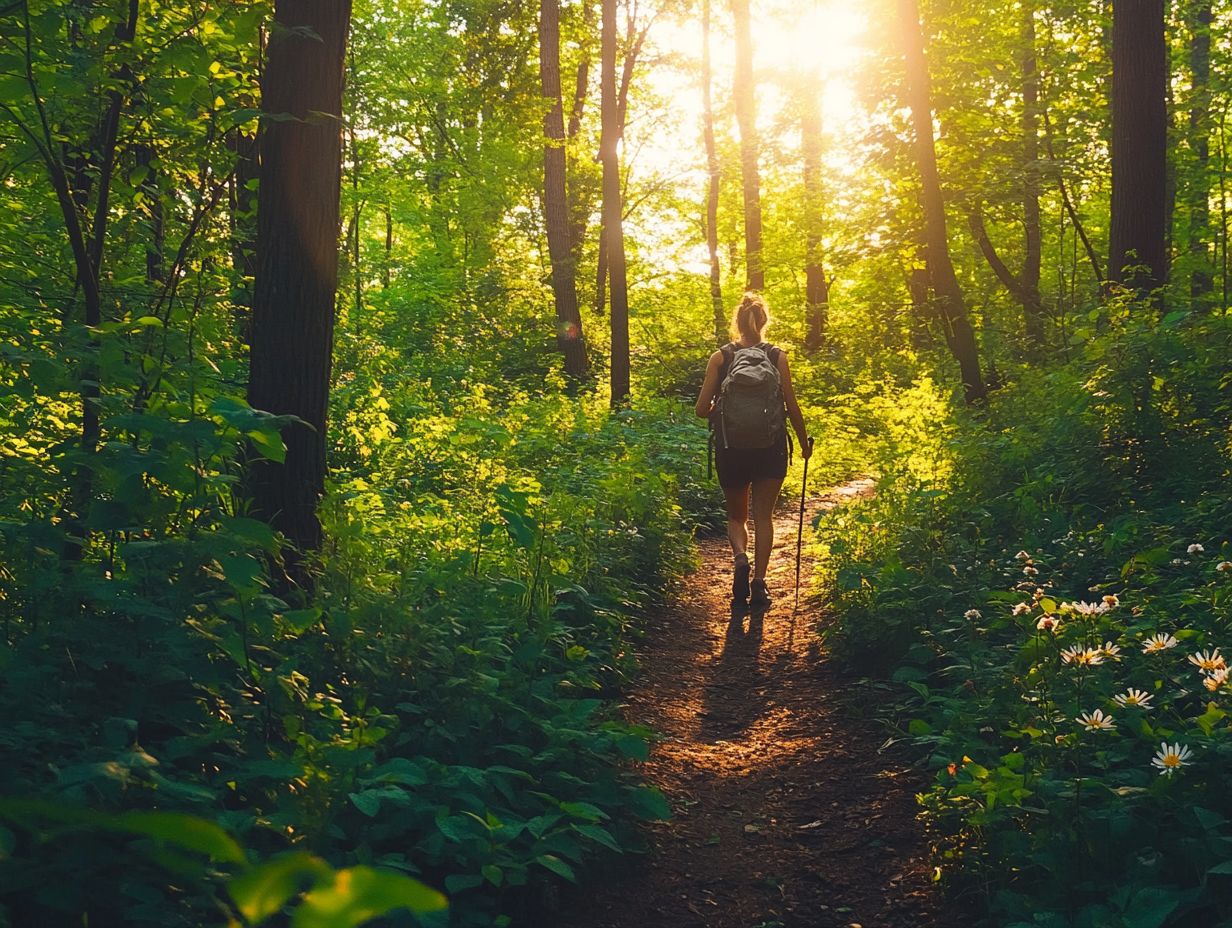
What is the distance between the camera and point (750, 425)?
7.05 meters

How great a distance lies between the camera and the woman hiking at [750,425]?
7.06 metres

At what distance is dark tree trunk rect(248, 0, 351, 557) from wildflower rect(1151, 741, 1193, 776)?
369 cm

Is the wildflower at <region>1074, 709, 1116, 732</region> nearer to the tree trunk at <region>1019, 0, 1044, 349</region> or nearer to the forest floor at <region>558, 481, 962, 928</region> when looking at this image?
the forest floor at <region>558, 481, 962, 928</region>

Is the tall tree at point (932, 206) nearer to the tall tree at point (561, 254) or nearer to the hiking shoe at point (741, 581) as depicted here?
the hiking shoe at point (741, 581)

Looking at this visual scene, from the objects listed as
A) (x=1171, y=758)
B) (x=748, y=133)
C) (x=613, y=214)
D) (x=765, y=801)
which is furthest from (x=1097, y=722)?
(x=748, y=133)

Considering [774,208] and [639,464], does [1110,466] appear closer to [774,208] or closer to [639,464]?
[639,464]

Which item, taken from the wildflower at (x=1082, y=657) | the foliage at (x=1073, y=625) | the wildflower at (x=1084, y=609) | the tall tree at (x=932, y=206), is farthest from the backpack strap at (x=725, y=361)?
the tall tree at (x=932, y=206)

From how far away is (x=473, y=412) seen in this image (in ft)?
38.0

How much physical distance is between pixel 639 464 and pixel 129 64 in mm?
6246

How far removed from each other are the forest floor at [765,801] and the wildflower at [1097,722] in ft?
2.64

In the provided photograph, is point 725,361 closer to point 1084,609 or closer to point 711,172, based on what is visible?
point 1084,609

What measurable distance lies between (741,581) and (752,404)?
1442 mm

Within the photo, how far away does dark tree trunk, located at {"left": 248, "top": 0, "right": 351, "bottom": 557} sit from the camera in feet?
14.9

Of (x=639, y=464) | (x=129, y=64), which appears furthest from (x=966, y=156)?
(x=129, y=64)
